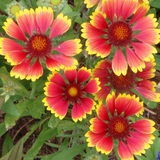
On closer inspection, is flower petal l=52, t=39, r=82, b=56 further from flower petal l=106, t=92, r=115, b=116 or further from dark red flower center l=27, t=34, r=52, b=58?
flower petal l=106, t=92, r=115, b=116

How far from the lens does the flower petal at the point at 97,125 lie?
4.03 ft

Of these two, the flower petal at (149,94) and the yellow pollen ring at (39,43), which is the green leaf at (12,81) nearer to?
the yellow pollen ring at (39,43)

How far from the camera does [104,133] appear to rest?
1306 mm

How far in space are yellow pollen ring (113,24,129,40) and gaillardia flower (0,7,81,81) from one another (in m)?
0.22

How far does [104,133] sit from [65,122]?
11.7 inches

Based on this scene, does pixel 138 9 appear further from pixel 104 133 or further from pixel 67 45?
pixel 104 133

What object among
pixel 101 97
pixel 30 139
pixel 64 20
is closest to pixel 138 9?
pixel 64 20

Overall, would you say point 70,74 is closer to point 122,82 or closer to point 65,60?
point 65,60

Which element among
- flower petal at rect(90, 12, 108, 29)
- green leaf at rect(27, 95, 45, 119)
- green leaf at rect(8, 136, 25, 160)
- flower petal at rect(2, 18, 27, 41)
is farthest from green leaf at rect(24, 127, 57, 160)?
flower petal at rect(90, 12, 108, 29)

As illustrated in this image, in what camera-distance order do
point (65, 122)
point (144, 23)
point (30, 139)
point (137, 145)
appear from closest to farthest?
point (137, 145) → point (144, 23) → point (65, 122) → point (30, 139)

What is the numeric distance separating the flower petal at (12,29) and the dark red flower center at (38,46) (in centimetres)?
6

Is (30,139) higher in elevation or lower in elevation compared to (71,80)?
lower

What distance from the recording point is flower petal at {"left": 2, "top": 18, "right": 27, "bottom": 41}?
1.25 meters

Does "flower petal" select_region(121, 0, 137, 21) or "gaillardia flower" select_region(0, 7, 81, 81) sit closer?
"gaillardia flower" select_region(0, 7, 81, 81)
